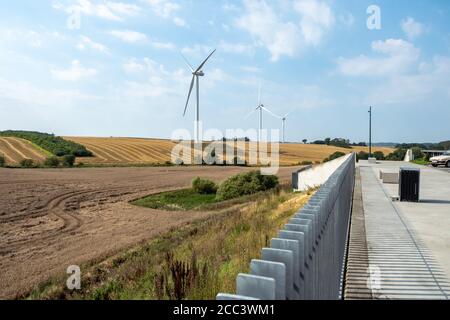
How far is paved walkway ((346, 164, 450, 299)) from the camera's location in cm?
476

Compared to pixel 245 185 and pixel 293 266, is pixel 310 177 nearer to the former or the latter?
pixel 245 185

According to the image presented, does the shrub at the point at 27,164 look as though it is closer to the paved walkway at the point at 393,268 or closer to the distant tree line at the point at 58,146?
the distant tree line at the point at 58,146

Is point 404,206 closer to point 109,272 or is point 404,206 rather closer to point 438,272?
point 438,272

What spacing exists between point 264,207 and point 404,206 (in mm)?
6794

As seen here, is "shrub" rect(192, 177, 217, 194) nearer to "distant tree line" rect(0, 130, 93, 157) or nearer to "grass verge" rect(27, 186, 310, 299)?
"grass verge" rect(27, 186, 310, 299)

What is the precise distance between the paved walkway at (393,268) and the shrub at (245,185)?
76.1 feet

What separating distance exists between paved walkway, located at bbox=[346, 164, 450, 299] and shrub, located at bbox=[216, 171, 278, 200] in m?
23.2

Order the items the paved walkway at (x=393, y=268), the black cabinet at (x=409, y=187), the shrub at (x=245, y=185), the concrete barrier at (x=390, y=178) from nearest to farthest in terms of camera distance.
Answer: the paved walkway at (x=393, y=268), the black cabinet at (x=409, y=187), the concrete barrier at (x=390, y=178), the shrub at (x=245, y=185)

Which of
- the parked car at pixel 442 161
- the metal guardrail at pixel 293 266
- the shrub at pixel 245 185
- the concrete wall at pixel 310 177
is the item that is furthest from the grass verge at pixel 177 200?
the metal guardrail at pixel 293 266

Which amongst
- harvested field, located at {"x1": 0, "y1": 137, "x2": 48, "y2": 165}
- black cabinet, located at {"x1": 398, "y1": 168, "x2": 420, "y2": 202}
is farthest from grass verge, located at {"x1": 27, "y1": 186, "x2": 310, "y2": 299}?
harvested field, located at {"x1": 0, "y1": 137, "x2": 48, "y2": 165}

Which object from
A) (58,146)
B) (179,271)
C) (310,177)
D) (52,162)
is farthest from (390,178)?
(58,146)

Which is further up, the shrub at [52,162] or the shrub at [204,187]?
the shrub at [52,162]

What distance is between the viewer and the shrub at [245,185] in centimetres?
3195

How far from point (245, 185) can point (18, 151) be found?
191 ft
